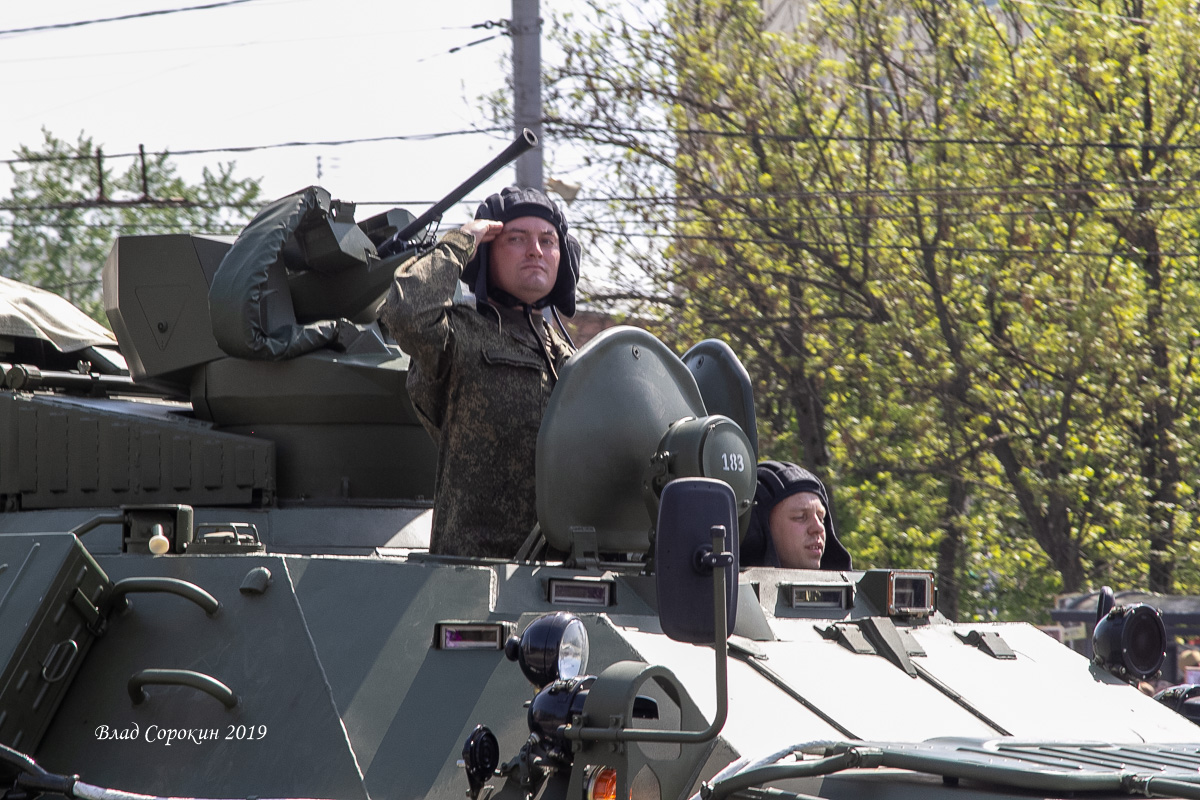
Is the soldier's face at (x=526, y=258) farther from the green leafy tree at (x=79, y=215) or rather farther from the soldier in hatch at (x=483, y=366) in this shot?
the green leafy tree at (x=79, y=215)

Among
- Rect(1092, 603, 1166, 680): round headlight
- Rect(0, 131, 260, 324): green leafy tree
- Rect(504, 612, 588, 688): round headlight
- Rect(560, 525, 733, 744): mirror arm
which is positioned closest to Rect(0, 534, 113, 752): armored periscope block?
Rect(504, 612, 588, 688): round headlight

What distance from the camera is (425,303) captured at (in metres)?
4.97

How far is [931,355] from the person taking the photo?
15695 mm

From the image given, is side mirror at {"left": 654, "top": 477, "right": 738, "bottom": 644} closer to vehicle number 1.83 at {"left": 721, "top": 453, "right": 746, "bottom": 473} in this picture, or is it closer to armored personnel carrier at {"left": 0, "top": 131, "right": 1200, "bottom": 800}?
armored personnel carrier at {"left": 0, "top": 131, "right": 1200, "bottom": 800}

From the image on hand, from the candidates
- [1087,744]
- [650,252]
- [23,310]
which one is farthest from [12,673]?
[650,252]

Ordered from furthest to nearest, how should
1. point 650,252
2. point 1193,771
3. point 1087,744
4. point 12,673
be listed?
point 650,252, point 12,673, point 1087,744, point 1193,771

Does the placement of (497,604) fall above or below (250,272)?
below

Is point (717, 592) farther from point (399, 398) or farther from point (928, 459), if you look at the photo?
point (928, 459)

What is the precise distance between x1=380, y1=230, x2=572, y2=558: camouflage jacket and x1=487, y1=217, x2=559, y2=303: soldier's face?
19 centimetres

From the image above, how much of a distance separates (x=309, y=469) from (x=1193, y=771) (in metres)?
3.77

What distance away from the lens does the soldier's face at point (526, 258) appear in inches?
209

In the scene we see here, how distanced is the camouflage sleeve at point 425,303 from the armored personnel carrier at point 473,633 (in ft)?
1.95

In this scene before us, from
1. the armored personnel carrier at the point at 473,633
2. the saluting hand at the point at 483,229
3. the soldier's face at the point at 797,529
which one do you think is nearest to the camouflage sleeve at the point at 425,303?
the saluting hand at the point at 483,229

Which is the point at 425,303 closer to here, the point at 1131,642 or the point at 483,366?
the point at 483,366
